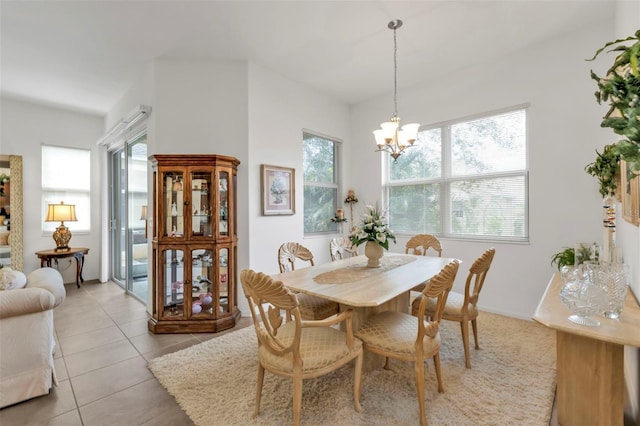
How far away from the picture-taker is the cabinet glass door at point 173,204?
3111 mm

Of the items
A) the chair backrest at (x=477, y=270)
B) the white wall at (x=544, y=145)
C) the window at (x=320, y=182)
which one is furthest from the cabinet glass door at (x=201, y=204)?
the white wall at (x=544, y=145)

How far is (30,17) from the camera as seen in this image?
2648 mm

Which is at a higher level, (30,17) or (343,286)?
(30,17)

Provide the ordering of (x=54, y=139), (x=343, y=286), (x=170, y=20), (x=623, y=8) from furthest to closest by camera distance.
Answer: (x=54, y=139) < (x=170, y=20) < (x=623, y=8) < (x=343, y=286)

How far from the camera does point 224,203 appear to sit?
3246mm

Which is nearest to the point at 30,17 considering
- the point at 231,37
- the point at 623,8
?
the point at 231,37

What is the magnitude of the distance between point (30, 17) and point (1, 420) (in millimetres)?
3329

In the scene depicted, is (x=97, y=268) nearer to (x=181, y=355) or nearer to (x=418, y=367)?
(x=181, y=355)

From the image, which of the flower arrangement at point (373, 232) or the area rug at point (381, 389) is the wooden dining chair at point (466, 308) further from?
the flower arrangement at point (373, 232)

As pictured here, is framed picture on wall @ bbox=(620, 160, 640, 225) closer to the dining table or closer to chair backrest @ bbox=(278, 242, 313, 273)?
the dining table

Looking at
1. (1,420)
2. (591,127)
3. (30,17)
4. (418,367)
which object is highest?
(30,17)

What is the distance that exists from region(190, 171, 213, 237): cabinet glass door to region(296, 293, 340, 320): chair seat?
4.44ft

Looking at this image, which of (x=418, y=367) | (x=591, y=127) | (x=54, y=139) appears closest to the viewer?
(x=418, y=367)

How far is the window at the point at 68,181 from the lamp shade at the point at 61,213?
12.9 inches
